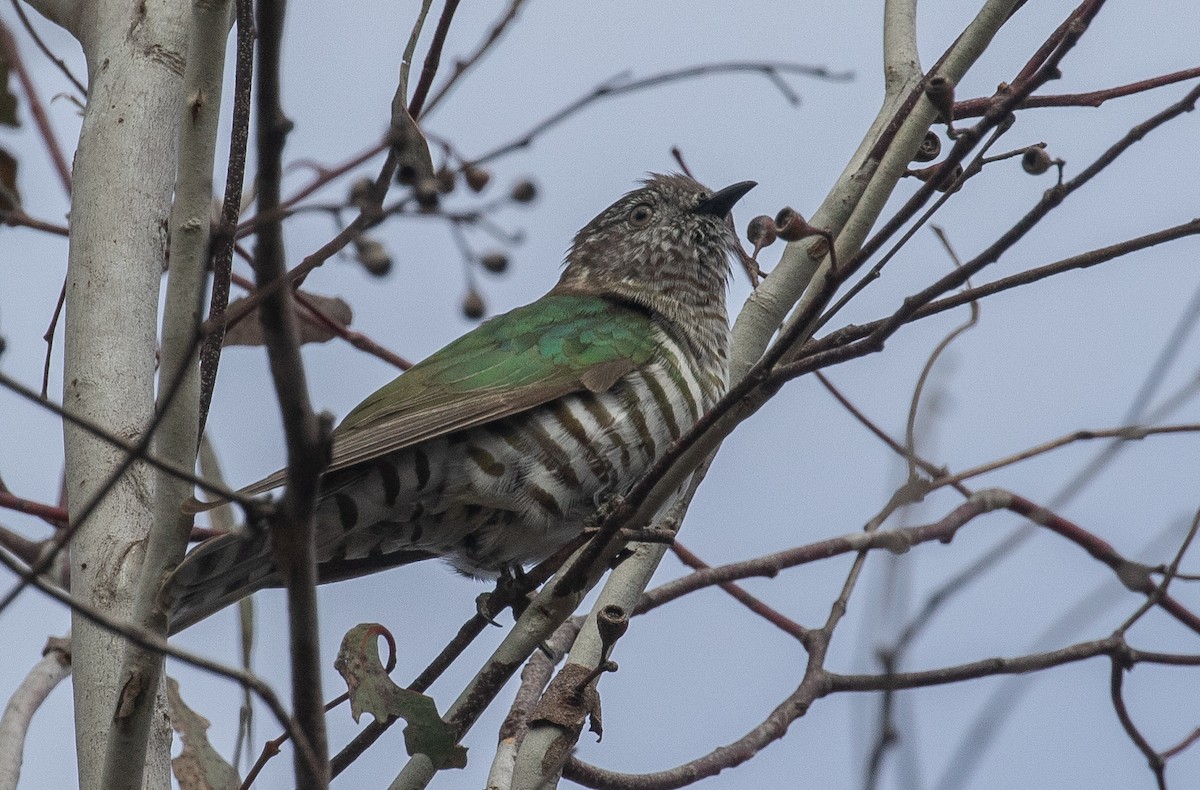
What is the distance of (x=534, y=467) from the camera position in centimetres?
465

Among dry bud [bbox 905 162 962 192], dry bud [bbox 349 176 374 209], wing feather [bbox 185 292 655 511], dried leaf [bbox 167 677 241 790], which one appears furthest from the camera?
wing feather [bbox 185 292 655 511]

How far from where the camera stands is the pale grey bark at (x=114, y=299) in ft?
10.0

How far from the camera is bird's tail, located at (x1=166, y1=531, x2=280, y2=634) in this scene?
12.3ft

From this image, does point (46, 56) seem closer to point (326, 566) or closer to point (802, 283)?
point (326, 566)

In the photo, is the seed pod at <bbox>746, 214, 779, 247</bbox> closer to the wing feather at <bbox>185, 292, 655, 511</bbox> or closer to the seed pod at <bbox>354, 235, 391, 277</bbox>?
the seed pod at <bbox>354, 235, 391, 277</bbox>

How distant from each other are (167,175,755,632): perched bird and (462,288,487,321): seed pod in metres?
1.35

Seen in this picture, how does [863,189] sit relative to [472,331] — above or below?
below

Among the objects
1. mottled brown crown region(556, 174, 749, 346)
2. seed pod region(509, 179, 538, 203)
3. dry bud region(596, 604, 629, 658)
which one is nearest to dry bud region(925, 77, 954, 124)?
seed pod region(509, 179, 538, 203)

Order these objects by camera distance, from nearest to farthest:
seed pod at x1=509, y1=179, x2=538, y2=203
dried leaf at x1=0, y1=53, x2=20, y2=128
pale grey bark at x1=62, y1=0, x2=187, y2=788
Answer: seed pod at x1=509, y1=179, x2=538, y2=203, pale grey bark at x1=62, y1=0, x2=187, y2=788, dried leaf at x1=0, y1=53, x2=20, y2=128

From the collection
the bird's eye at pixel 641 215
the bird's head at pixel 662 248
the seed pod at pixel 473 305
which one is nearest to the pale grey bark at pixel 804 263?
the seed pod at pixel 473 305

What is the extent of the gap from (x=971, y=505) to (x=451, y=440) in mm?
1745

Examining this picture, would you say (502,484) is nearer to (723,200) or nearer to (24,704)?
(24,704)

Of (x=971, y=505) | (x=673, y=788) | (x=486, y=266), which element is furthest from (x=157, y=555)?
(x=971, y=505)

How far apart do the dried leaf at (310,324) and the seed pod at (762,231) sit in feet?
5.74
